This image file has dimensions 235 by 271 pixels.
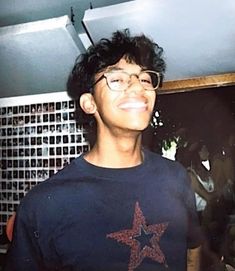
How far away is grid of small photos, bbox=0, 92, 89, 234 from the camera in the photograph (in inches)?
25.4

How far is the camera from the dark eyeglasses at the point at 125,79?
61 cm

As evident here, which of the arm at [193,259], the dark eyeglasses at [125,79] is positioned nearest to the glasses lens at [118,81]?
the dark eyeglasses at [125,79]

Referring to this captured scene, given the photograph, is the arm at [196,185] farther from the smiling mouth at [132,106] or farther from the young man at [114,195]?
the smiling mouth at [132,106]

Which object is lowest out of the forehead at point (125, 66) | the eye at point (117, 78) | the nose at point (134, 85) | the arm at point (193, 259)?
the arm at point (193, 259)

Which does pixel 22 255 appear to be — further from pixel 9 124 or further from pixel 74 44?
pixel 74 44

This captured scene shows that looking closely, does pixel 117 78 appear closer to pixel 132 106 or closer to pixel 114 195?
pixel 132 106

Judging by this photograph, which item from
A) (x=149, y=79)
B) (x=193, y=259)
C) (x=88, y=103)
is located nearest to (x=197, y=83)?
(x=149, y=79)

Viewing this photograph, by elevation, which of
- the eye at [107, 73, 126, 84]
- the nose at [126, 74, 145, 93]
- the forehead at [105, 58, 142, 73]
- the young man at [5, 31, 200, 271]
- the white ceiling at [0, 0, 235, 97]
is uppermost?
the white ceiling at [0, 0, 235, 97]

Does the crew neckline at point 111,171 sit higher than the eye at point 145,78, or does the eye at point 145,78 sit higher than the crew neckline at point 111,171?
the eye at point 145,78

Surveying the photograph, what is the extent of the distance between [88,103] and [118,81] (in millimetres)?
64

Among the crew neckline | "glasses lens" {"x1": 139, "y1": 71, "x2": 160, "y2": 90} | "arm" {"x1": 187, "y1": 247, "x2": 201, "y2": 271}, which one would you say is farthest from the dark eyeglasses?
"arm" {"x1": 187, "y1": 247, "x2": 201, "y2": 271}

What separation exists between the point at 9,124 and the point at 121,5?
0.92ft

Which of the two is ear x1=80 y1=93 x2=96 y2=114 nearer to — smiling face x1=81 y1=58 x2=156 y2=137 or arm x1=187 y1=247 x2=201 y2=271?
smiling face x1=81 y1=58 x2=156 y2=137

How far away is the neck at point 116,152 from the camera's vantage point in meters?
0.62
